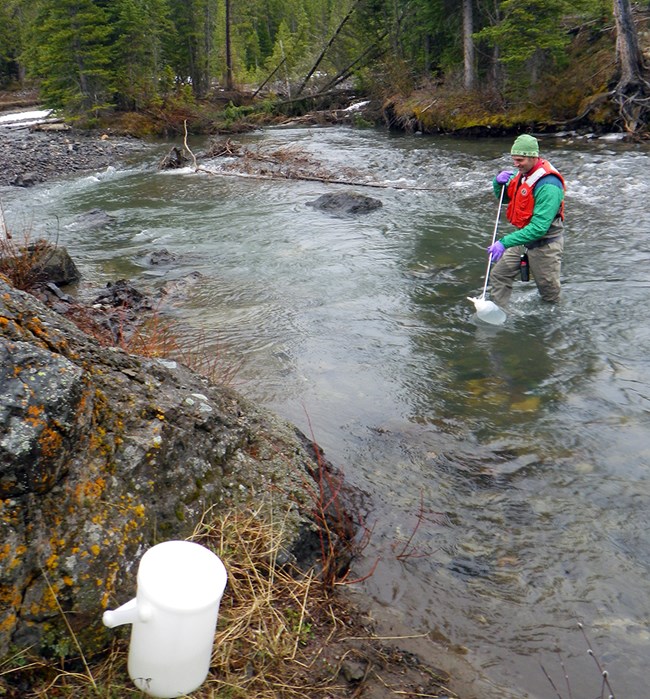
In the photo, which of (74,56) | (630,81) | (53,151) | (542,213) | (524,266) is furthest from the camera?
(74,56)

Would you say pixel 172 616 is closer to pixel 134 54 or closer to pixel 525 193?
pixel 525 193

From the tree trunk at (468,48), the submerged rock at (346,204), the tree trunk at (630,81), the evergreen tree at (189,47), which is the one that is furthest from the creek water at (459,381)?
the evergreen tree at (189,47)

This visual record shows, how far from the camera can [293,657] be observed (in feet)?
9.39

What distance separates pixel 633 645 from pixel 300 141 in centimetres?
2345

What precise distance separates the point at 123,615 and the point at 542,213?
22.8 feet

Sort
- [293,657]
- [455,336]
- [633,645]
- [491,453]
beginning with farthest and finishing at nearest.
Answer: [455,336]
[491,453]
[633,645]
[293,657]

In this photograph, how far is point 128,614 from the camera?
2.41m

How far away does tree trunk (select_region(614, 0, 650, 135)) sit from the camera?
18953mm

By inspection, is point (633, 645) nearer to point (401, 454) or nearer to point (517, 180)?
point (401, 454)

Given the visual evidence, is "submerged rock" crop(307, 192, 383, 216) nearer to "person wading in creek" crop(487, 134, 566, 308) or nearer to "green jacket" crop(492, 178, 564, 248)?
"person wading in creek" crop(487, 134, 566, 308)

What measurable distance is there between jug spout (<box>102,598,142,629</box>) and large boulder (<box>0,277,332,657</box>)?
0.75ft

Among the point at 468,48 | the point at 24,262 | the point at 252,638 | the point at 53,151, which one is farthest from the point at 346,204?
the point at 53,151

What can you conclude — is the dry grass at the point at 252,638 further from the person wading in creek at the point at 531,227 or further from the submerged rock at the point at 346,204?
the submerged rock at the point at 346,204

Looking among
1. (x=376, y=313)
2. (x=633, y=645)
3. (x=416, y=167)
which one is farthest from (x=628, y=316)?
(x=416, y=167)
